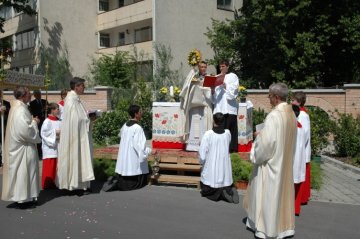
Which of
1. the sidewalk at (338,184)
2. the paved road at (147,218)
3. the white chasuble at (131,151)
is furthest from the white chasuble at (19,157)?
the sidewalk at (338,184)

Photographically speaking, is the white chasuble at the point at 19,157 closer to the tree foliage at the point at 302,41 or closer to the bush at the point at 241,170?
the bush at the point at 241,170

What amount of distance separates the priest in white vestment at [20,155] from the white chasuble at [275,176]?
11.9 ft

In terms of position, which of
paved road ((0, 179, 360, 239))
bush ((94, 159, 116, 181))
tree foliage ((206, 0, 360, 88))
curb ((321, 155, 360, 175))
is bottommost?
paved road ((0, 179, 360, 239))

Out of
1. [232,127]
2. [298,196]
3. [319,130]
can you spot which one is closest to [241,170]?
[232,127]

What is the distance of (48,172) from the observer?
8.37m

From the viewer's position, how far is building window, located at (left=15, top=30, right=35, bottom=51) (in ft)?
97.4

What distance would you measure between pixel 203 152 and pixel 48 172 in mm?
3130

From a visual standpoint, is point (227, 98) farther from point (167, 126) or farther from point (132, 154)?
point (132, 154)

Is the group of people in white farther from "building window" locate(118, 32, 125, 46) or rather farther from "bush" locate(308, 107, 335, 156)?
"building window" locate(118, 32, 125, 46)

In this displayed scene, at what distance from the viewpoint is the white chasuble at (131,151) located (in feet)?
26.7

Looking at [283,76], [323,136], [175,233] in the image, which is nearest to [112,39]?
[283,76]

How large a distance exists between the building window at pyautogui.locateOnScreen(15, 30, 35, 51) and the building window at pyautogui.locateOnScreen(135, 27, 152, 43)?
7.09m

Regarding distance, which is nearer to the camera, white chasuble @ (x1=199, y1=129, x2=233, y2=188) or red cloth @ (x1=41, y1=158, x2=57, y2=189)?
white chasuble @ (x1=199, y1=129, x2=233, y2=188)

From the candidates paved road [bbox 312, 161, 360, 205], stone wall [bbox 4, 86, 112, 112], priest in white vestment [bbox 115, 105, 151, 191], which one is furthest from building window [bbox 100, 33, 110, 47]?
priest in white vestment [bbox 115, 105, 151, 191]
